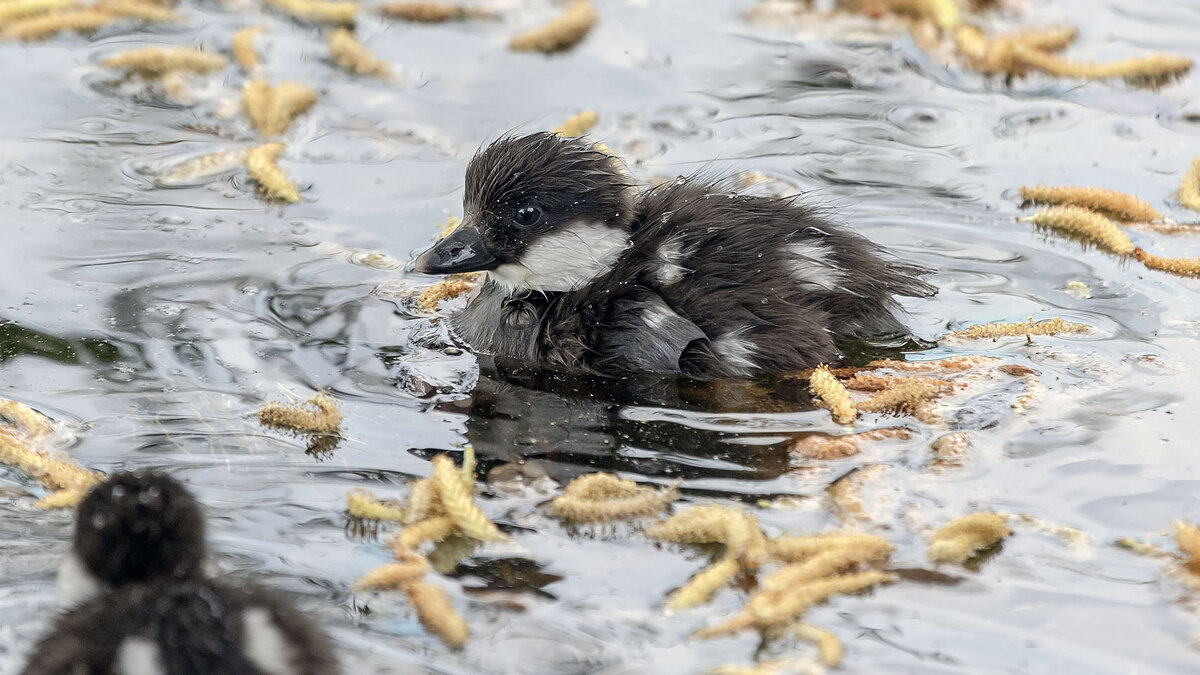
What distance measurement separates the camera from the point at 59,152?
6465 mm

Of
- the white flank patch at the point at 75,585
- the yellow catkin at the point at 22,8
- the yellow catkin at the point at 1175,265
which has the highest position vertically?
the yellow catkin at the point at 22,8

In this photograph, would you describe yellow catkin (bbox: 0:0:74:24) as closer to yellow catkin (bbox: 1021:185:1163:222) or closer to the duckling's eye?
the duckling's eye

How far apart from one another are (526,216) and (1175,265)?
2422mm

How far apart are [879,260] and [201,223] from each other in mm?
2741

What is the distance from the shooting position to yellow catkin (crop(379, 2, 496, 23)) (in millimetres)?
8203

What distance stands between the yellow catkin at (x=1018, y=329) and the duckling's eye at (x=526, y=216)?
151 centimetres

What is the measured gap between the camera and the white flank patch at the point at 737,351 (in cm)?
475

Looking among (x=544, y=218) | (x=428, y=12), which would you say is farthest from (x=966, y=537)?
(x=428, y=12)

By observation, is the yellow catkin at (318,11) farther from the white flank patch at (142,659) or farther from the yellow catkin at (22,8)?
the white flank patch at (142,659)

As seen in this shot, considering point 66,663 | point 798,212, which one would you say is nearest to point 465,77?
point 798,212

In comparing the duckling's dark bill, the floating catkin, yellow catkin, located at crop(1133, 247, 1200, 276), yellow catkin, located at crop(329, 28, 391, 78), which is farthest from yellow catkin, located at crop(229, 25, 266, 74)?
the floating catkin

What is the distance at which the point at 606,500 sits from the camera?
3982 mm

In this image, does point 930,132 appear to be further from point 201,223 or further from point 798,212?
point 201,223

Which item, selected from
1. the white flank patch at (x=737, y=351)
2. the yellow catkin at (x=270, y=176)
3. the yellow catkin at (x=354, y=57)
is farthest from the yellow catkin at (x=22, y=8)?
the white flank patch at (x=737, y=351)
